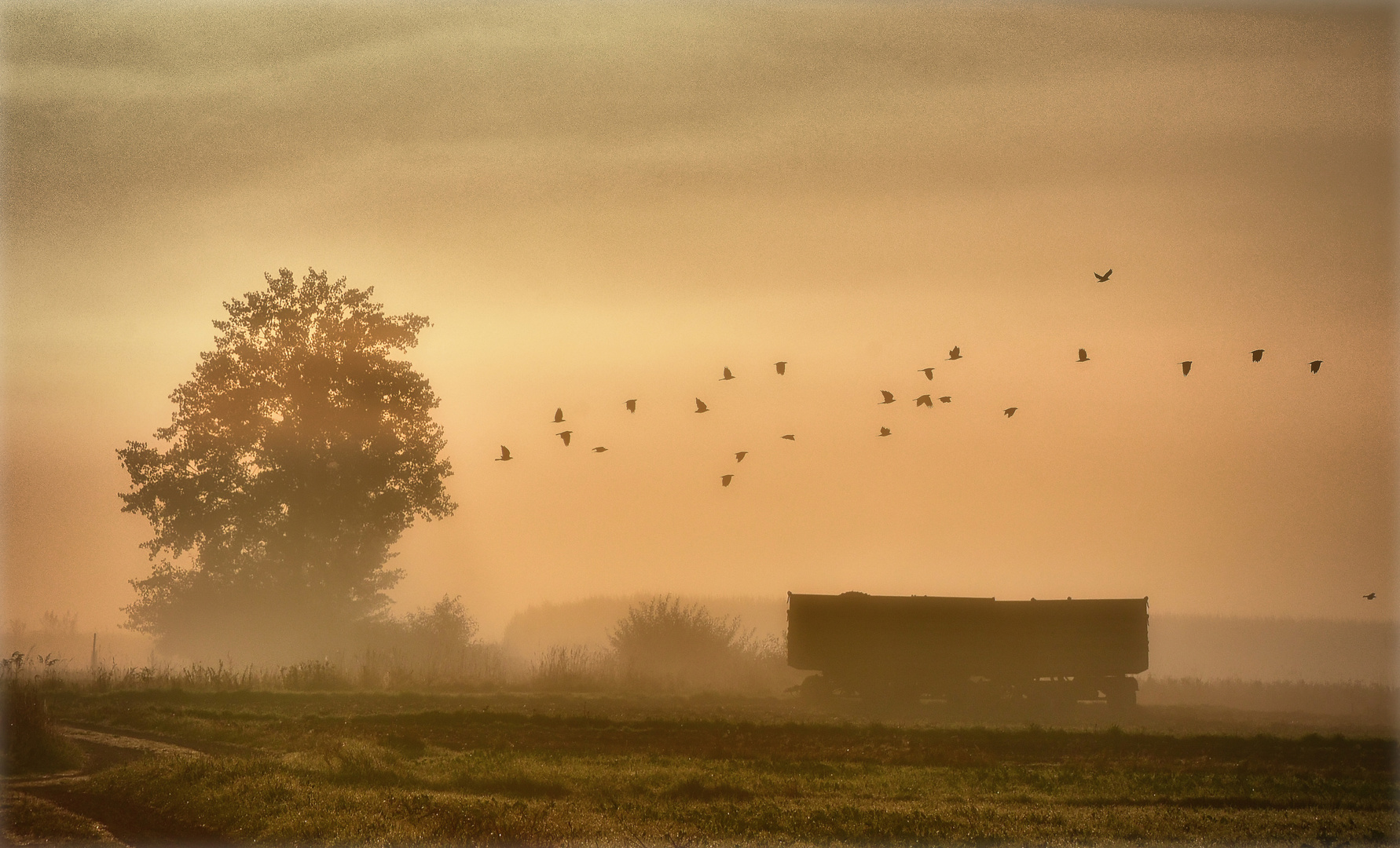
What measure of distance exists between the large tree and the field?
53.1 feet

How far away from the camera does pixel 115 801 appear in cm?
1730

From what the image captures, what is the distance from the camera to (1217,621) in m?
170

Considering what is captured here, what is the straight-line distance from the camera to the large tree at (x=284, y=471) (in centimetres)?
4428

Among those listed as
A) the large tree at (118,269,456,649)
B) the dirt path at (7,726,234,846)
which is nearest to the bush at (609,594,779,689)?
the large tree at (118,269,456,649)

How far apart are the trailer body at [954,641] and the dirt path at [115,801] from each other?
17590 mm

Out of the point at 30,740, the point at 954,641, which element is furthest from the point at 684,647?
the point at 30,740

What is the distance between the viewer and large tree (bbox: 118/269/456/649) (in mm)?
44281

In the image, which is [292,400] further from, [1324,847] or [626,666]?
[1324,847]

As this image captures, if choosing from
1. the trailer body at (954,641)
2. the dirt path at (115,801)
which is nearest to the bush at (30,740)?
the dirt path at (115,801)

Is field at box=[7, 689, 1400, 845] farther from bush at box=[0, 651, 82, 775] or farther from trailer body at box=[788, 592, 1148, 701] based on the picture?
trailer body at box=[788, 592, 1148, 701]

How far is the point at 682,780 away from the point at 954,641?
18.2m

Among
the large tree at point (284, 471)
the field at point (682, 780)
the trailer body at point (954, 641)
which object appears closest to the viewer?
the field at point (682, 780)

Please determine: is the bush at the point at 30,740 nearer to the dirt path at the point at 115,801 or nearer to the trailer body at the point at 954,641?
the dirt path at the point at 115,801

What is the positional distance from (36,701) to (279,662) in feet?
72.8
